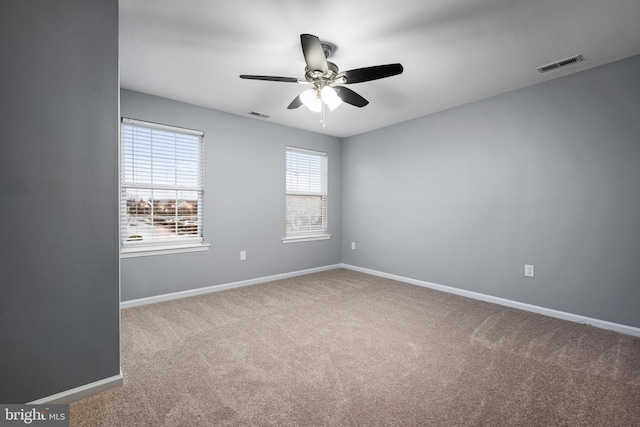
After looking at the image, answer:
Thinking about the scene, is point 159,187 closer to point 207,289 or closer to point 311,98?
point 207,289

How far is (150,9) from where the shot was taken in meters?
1.88

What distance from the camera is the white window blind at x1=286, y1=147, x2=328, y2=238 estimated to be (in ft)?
15.2

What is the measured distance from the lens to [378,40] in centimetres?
221

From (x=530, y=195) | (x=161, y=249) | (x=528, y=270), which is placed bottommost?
(x=528, y=270)

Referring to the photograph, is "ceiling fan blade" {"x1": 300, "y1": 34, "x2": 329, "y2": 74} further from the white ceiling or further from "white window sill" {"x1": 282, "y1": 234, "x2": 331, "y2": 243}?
"white window sill" {"x1": 282, "y1": 234, "x2": 331, "y2": 243}

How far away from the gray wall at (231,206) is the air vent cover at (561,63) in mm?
3112

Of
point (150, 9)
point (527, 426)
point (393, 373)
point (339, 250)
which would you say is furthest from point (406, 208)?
point (150, 9)

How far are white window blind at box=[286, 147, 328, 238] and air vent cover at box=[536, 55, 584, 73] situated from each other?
3.13 metres

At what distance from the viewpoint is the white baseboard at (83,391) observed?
1552mm

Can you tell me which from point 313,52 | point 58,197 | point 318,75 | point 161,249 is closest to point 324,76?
point 318,75

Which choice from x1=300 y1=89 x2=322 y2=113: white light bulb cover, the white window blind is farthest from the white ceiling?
the white window blind

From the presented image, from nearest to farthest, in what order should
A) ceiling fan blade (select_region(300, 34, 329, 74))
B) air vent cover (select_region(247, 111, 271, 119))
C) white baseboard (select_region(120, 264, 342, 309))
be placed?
ceiling fan blade (select_region(300, 34, 329, 74)), white baseboard (select_region(120, 264, 342, 309)), air vent cover (select_region(247, 111, 271, 119))

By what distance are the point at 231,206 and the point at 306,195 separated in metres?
1.36
